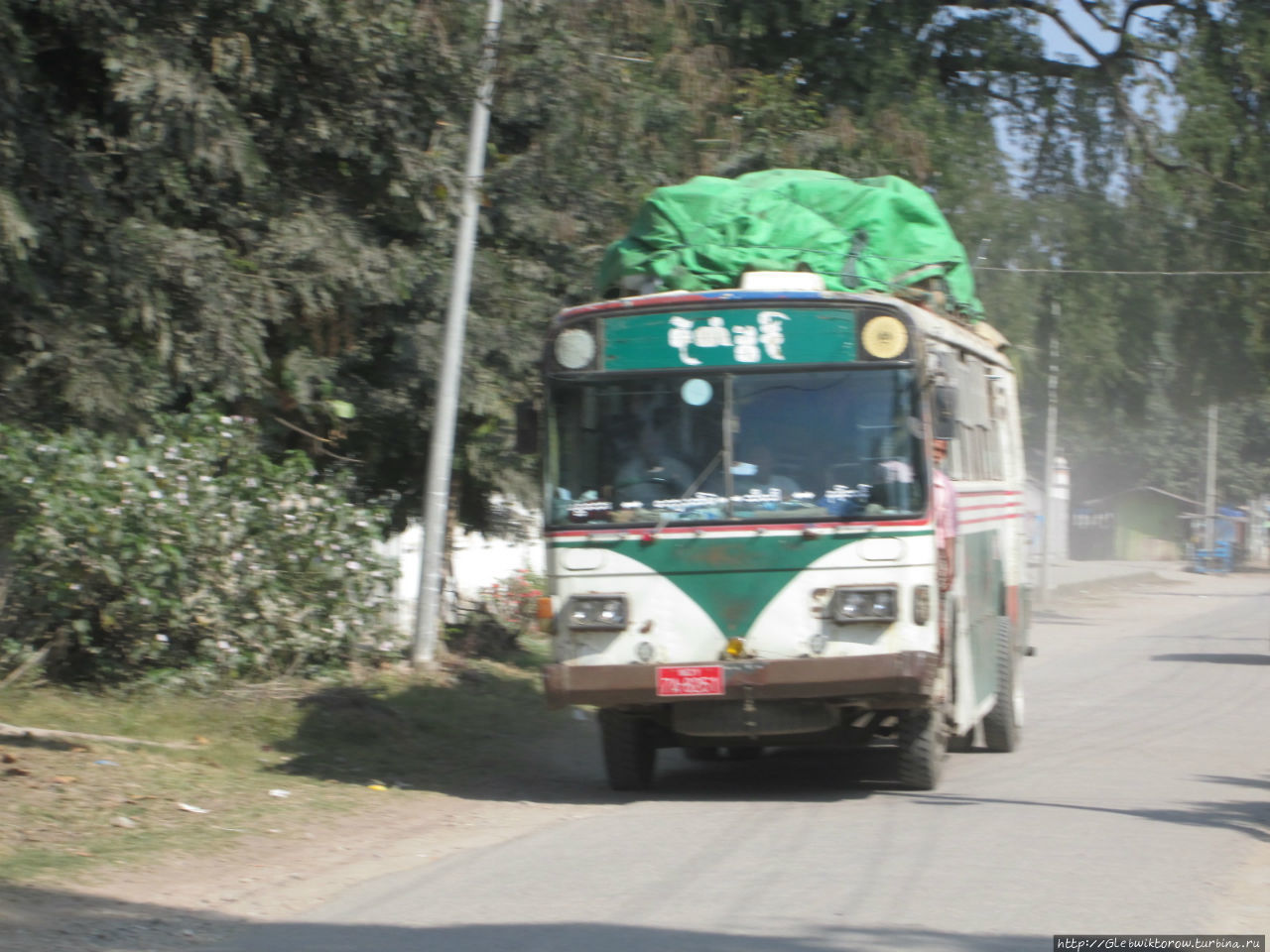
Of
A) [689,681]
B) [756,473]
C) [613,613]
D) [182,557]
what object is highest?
[756,473]

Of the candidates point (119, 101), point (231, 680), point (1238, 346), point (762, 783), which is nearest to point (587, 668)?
point (762, 783)

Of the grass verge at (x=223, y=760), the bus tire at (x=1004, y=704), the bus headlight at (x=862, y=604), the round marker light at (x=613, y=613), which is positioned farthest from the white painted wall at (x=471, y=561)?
the bus headlight at (x=862, y=604)

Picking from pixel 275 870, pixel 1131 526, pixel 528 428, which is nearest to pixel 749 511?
pixel 528 428

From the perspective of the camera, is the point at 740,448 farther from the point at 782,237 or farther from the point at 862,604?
the point at 782,237

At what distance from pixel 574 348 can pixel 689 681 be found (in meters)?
2.08

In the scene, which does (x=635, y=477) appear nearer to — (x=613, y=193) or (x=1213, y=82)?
(x=613, y=193)

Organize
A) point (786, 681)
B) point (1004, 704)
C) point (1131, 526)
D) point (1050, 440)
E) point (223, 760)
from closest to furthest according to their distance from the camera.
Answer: point (786, 681) → point (223, 760) → point (1004, 704) → point (1050, 440) → point (1131, 526)

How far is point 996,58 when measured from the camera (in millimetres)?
24312

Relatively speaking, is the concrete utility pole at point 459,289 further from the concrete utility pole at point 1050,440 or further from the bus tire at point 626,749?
the concrete utility pole at point 1050,440

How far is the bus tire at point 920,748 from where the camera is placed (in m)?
9.43

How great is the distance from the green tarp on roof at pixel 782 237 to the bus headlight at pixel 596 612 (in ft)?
6.76

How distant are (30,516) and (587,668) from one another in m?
4.80

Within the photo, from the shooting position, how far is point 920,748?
31.3ft

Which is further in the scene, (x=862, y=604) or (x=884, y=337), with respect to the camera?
(x=884, y=337)
